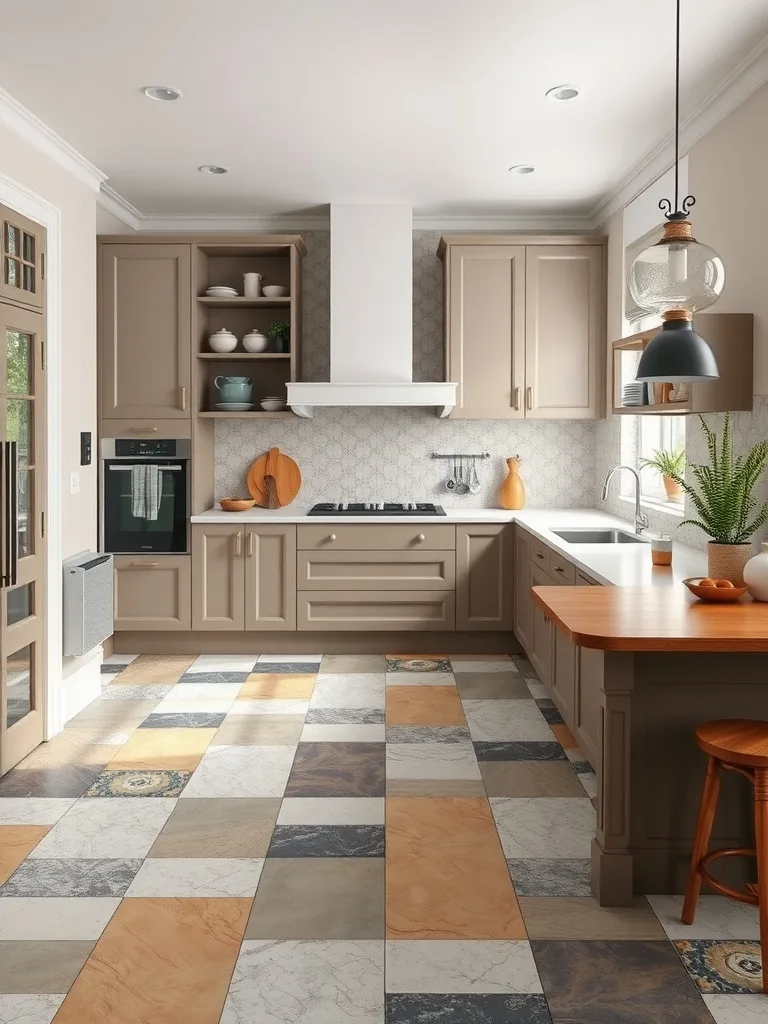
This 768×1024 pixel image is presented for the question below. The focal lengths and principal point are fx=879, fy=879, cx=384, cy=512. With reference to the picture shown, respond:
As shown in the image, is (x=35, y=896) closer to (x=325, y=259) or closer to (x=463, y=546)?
(x=463, y=546)

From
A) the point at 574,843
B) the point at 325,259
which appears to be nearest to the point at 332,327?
the point at 325,259

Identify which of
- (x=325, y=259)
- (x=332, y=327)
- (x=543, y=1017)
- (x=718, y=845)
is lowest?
(x=543, y=1017)

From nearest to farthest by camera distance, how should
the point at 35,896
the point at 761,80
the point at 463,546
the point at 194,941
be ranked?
the point at 194,941, the point at 35,896, the point at 761,80, the point at 463,546

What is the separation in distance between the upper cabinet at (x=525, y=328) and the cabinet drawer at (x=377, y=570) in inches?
36.1

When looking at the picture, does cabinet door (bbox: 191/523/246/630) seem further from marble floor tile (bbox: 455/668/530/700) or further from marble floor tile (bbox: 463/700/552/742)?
marble floor tile (bbox: 463/700/552/742)

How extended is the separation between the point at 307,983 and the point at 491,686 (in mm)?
2626

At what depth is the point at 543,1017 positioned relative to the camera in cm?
196

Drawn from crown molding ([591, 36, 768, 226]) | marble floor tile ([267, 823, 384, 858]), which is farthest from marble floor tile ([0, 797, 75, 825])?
crown molding ([591, 36, 768, 226])

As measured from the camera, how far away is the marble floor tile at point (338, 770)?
325 centimetres

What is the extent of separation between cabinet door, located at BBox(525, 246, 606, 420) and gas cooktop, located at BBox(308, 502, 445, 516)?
0.85 m

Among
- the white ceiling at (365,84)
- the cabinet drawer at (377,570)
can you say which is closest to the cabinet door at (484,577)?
the cabinet drawer at (377,570)

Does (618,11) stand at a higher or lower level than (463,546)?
higher

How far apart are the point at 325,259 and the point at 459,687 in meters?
2.86

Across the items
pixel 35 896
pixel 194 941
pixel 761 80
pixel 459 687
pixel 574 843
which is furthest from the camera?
pixel 459 687
